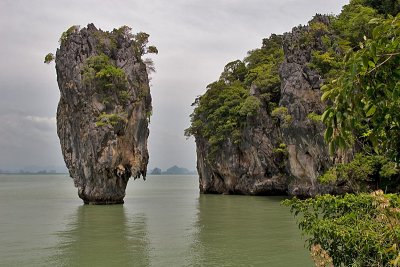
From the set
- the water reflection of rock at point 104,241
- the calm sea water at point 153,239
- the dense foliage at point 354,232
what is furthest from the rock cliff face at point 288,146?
the dense foliage at point 354,232

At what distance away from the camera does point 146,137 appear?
31516 millimetres

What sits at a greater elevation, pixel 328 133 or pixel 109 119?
pixel 109 119

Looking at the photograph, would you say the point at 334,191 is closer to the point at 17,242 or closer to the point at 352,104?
the point at 17,242

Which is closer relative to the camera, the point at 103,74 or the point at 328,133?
the point at 328,133

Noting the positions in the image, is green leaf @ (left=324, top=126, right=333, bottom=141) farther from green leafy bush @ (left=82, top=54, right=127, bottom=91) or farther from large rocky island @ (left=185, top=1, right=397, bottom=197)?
green leafy bush @ (left=82, top=54, right=127, bottom=91)

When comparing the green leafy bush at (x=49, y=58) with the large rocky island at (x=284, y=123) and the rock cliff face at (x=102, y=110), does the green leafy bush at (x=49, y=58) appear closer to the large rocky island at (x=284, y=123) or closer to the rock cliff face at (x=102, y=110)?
the rock cliff face at (x=102, y=110)

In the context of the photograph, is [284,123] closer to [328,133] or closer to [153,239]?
[153,239]

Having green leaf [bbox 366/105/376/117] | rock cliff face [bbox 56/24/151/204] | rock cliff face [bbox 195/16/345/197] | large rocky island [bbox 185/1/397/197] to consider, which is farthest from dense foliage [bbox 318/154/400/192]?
green leaf [bbox 366/105/376/117]

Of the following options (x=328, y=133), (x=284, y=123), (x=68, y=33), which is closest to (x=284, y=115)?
(x=284, y=123)

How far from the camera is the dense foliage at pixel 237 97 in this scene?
33812 millimetres

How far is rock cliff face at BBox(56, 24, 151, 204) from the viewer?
1110 inches

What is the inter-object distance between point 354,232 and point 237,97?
30.5m

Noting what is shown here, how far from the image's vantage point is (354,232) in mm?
5898

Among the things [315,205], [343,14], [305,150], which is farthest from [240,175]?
[315,205]
